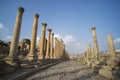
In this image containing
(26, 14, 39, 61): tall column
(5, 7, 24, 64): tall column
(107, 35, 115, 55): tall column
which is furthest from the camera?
(107, 35, 115, 55): tall column

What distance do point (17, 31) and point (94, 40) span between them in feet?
54.3

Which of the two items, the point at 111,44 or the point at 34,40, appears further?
the point at 111,44

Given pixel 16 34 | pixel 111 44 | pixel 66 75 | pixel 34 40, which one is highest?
pixel 16 34

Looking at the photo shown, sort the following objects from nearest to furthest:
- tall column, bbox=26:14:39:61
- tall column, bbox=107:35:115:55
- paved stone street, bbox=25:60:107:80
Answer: paved stone street, bbox=25:60:107:80 → tall column, bbox=26:14:39:61 → tall column, bbox=107:35:115:55

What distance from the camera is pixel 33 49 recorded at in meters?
14.0

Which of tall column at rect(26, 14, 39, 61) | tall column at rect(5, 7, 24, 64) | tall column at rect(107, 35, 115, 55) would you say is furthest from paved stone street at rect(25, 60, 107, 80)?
tall column at rect(107, 35, 115, 55)

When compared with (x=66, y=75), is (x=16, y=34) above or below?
above

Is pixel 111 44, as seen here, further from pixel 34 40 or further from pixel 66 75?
pixel 34 40

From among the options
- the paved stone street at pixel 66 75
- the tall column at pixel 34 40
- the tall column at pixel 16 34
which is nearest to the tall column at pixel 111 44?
the paved stone street at pixel 66 75

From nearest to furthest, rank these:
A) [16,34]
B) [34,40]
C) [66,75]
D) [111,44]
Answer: [66,75], [16,34], [34,40], [111,44]

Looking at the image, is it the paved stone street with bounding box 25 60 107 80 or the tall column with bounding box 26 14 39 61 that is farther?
the tall column with bounding box 26 14 39 61

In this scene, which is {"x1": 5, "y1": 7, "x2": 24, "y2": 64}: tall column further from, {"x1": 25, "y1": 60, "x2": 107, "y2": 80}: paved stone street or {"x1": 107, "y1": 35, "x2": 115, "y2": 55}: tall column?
{"x1": 107, "y1": 35, "x2": 115, "y2": 55}: tall column

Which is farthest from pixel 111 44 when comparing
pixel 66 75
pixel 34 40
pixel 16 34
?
pixel 16 34

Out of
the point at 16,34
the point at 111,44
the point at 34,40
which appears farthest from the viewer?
the point at 111,44
